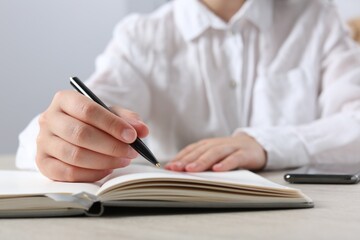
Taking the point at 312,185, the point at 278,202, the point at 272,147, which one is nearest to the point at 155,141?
the point at 272,147

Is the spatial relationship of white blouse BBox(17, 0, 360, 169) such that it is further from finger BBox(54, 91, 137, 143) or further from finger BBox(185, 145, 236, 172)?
finger BBox(54, 91, 137, 143)

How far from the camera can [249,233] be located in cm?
55

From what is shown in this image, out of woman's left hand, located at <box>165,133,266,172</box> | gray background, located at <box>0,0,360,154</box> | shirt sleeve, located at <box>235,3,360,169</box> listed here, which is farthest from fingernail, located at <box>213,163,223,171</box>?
gray background, located at <box>0,0,360,154</box>

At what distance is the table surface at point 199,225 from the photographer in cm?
55

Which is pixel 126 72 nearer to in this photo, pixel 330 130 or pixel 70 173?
pixel 330 130

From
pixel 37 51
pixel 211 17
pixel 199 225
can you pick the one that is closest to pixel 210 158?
pixel 199 225

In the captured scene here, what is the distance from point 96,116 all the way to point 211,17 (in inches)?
30.7

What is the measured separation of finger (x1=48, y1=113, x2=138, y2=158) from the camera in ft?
2.42

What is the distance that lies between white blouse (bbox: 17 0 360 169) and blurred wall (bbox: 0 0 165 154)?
90cm

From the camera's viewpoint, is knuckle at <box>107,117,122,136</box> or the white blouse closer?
knuckle at <box>107,117,122,136</box>

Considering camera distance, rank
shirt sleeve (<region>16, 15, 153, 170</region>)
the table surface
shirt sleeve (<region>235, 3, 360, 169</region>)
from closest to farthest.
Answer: the table surface → shirt sleeve (<region>235, 3, 360, 169</region>) → shirt sleeve (<region>16, 15, 153, 170</region>)

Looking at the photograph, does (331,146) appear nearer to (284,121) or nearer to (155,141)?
(284,121)

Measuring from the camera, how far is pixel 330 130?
118 centimetres

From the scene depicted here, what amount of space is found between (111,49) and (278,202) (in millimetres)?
896
